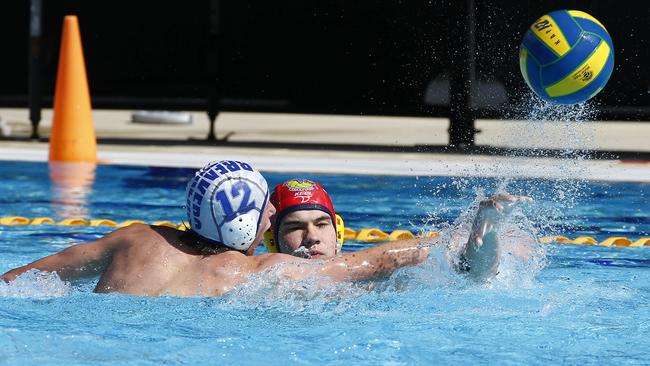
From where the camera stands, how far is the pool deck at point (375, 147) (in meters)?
8.43

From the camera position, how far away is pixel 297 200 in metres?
4.17

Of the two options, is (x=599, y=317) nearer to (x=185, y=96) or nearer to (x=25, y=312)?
(x=25, y=312)

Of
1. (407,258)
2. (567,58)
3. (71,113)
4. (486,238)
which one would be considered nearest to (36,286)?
(407,258)

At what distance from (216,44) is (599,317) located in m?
7.56

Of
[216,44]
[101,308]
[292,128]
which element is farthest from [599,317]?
[292,128]

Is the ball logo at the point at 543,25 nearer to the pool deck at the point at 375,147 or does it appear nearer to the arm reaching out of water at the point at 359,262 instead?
the pool deck at the point at 375,147

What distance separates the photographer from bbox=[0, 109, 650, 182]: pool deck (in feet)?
27.7

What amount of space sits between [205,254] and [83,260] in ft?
1.34

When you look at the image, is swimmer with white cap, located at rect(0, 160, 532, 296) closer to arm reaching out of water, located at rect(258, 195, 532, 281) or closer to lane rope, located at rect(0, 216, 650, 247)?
arm reaching out of water, located at rect(258, 195, 532, 281)

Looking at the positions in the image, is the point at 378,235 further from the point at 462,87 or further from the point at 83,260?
the point at 462,87

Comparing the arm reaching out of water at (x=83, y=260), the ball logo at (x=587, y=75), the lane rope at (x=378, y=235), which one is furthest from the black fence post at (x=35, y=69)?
the arm reaching out of water at (x=83, y=260)

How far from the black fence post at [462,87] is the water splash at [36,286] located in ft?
21.8

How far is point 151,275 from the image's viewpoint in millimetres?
3459

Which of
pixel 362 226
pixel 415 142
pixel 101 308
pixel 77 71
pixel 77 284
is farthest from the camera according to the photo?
pixel 415 142
